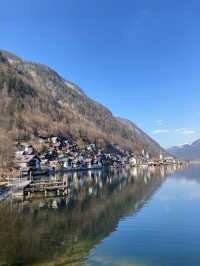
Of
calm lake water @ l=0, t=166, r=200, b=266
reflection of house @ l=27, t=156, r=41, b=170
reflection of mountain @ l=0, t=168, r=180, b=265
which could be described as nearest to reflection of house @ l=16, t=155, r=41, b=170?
reflection of house @ l=27, t=156, r=41, b=170

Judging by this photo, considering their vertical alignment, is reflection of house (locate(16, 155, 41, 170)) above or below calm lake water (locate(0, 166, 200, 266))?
above

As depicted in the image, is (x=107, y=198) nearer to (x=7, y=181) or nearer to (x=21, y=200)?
(x=21, y=200)

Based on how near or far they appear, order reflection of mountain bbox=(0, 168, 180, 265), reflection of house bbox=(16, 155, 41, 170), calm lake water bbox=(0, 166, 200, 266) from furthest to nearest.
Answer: reflection of house bbox=(16, 155, 41, 170), reflection of mountain bbox=(0, 168, 180, 265), calm lake water bbox=(0, 166, 200, 266)

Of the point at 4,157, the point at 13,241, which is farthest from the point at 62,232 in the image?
the point at 4,157

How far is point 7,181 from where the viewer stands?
93.2 m

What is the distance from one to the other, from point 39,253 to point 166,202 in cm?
3840

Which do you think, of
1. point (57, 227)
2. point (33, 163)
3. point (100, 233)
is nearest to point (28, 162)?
point (33, 163)

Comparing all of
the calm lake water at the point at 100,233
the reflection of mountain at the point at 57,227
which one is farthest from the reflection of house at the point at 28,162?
the calm lake water at the point at 100,233

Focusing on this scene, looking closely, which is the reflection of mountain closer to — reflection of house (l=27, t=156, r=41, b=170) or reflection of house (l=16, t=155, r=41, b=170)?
reflection of house (l=16, t=155, r=41, b=170)

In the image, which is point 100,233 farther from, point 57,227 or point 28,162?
point 28,162

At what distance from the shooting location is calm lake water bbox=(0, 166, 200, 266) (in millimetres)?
31156

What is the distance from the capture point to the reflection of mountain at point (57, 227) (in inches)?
1245

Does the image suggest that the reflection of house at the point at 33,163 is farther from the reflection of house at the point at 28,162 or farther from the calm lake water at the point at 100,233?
the calm lake water at the point at 100,233

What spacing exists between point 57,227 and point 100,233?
18.6 ft
